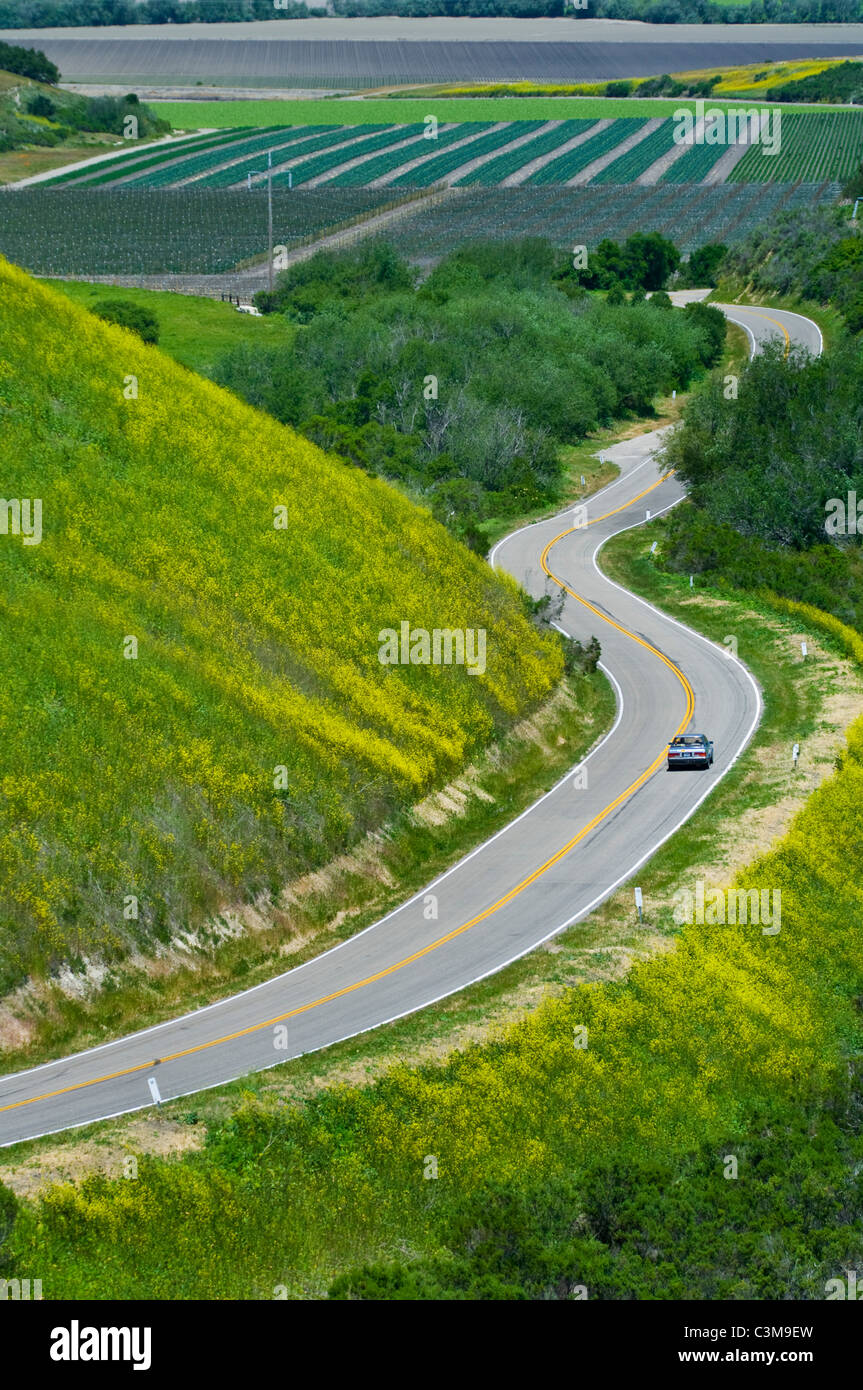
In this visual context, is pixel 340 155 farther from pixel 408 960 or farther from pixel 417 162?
pixel 408 960

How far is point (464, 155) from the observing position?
169 meters

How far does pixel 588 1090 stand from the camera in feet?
106

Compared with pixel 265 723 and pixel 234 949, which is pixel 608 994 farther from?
pixel 265 723

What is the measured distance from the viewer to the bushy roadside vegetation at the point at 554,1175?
26578 millimetres

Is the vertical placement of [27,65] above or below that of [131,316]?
above

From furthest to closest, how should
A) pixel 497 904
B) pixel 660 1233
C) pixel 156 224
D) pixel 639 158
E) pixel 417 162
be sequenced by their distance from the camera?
pixel 639 158 < pixel 417 162 < pixel 156 224 < pixel 497 904 < pixel 660 1233

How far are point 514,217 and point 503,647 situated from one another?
101401 mm

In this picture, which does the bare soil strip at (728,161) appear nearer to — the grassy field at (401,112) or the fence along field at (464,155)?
the fence along field at (464,155)

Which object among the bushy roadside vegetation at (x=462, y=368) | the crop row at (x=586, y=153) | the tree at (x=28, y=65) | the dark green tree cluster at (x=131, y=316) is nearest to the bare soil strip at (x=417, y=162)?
the crop row at (x=586, y=153)

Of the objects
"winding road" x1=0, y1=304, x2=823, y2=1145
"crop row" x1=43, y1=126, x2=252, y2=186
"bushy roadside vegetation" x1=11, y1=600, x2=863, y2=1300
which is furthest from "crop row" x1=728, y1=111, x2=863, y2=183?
"bushy roadside vegetation" x1=11, y1=600, x2=863, y2=1300

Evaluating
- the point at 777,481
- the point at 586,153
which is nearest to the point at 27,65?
the point at 586,153

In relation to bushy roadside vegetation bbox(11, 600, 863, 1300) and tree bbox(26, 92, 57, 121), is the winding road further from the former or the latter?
tree bbox(26, 92, 57, 121)

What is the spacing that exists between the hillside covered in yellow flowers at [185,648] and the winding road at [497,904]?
2549 mm

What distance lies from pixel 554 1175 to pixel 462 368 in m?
64.8
